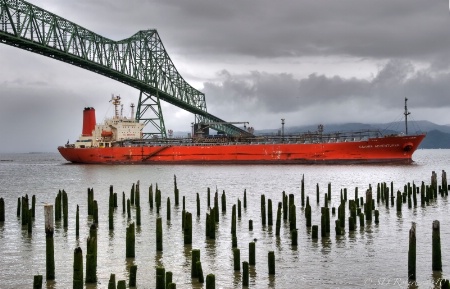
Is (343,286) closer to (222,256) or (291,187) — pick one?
(222,256)

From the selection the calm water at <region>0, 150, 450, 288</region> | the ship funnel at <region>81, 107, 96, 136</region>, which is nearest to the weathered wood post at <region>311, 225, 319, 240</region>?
the calm water at <region>0, 150, 450, 288</region>

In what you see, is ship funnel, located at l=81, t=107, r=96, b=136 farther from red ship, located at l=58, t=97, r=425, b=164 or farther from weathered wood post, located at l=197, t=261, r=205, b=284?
weathered wood post, located at l=197, t=261, r=205, b=284

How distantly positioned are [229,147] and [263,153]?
16.2 ft

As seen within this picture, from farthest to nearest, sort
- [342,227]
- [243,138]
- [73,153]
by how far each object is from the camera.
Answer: [73,153]
[243,138]
[342,227]

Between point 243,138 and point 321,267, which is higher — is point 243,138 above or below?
above

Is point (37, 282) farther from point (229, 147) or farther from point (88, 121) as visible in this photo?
Result: point (88, 121)

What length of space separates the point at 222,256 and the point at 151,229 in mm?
6227

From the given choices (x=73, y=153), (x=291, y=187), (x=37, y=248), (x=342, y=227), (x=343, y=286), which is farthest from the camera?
(x=73, y=153)

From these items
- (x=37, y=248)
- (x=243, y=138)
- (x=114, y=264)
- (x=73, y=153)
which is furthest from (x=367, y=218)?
(x=73, y=153)

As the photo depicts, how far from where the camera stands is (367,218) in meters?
23.9

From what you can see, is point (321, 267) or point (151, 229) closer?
point (321, 267)

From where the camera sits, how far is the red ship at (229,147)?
66438 mm

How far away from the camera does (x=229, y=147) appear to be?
75.3 m

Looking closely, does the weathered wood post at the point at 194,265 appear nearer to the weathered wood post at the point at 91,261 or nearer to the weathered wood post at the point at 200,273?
the weathered wood post at the point at 200,273
